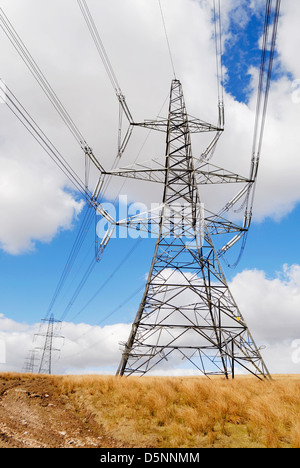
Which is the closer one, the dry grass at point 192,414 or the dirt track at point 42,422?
→ the dry grass at point 192,414

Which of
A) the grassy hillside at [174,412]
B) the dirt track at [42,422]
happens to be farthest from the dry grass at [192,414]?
the dirt track at [42,422]

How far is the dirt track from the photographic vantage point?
7344 mm

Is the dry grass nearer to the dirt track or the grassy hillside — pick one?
the grassy hillside

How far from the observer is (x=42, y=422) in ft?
28.6

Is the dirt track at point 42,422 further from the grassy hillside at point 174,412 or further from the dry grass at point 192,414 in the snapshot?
the dry grass at point 192,414

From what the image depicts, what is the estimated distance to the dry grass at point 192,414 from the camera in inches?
284

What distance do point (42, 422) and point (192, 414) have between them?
171 inches

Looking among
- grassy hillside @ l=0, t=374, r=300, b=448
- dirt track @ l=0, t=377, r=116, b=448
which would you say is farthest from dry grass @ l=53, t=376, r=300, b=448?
dirt track @ l=0, t=377, r=116, b=448

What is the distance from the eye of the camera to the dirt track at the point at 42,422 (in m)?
7.34

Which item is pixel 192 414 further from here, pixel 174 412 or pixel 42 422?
pixel 42 422

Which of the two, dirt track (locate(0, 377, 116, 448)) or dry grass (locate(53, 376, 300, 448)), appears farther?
dirt track (locate(0, 377, 116, 448))
